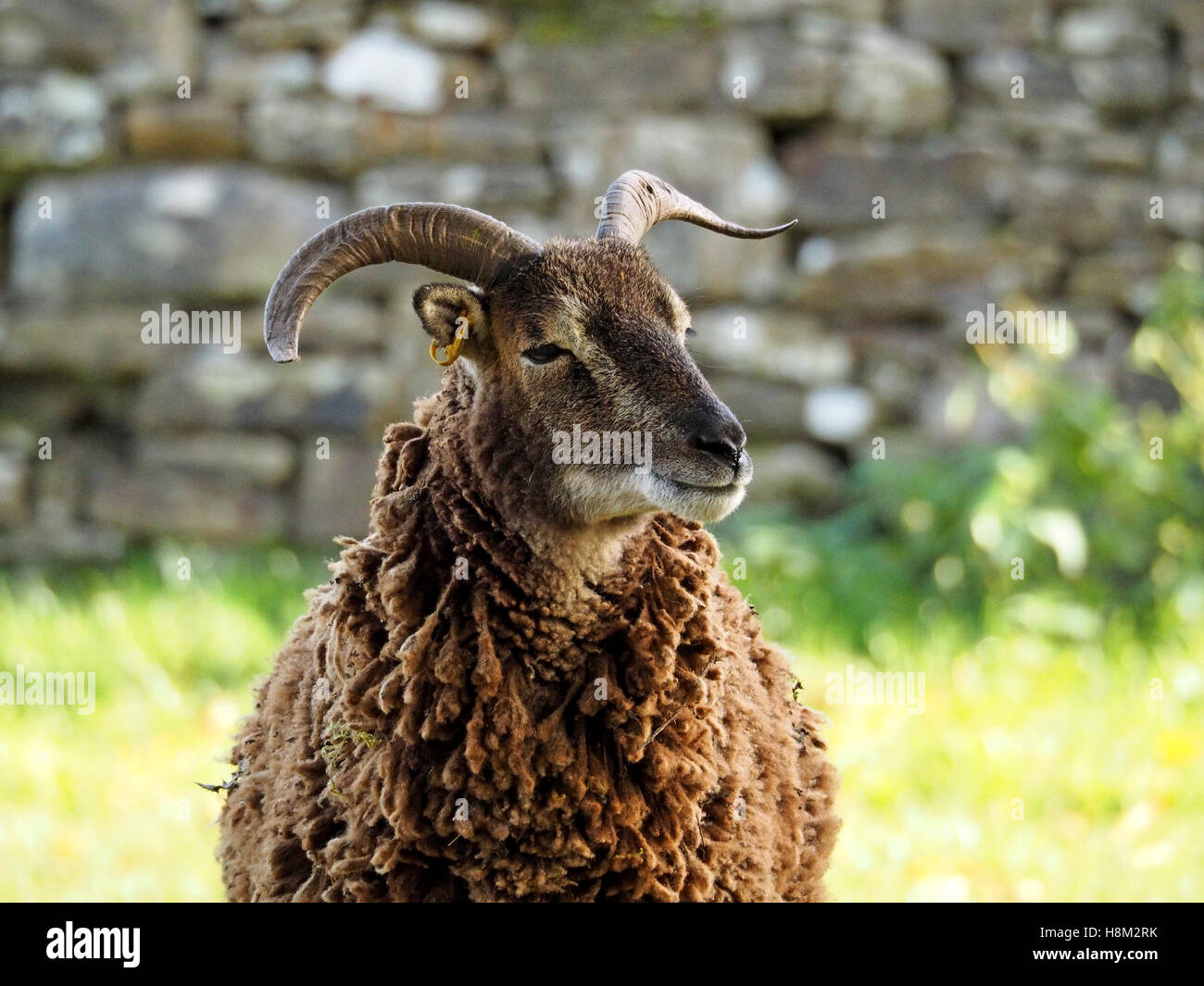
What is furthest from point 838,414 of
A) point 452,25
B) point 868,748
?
point 452,25

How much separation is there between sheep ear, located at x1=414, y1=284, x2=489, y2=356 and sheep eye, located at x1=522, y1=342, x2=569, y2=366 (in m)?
0.12

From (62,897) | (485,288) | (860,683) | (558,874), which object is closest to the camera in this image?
(558,874)

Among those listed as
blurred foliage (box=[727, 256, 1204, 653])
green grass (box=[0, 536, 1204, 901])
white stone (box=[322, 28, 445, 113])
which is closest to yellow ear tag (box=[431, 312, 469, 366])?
green grass (box=[0, 536, 1204, 901])

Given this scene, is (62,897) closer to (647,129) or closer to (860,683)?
(860,683)

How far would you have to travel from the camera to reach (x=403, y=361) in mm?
7168

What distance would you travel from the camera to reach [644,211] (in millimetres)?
3430

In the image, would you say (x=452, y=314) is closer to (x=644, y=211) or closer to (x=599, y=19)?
(x=644, y=211)

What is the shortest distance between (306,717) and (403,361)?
13.6ft

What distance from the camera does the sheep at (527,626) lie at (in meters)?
2.89

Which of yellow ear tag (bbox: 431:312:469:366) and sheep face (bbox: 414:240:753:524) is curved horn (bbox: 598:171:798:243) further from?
yellow ear tag (bbox: 431:312:469:366)

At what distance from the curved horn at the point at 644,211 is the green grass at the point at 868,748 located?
7.07 feet

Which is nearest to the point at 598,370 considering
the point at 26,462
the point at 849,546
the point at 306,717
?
the point at 306,717

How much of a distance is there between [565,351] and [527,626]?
0.60 metres

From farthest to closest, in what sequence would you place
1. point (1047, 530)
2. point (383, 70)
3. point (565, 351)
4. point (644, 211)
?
point (383, 70) < point (1047, 530) < point (644, 211) < point (565, 351)
